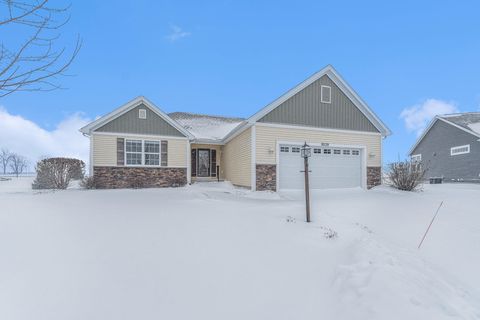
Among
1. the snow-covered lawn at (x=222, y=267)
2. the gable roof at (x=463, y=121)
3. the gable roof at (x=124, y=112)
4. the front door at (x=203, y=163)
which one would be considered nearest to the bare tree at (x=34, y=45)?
the snow-covered lawn at (x=222, y=267)

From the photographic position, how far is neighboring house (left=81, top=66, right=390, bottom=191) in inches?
507

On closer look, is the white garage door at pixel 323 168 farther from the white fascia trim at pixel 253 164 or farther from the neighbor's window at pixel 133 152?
the neighbor's window at pixel 133 152

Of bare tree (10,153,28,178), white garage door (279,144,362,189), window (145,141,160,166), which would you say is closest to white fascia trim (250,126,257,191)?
white garage door (279,144,362,189)

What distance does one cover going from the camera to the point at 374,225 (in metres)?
7.08

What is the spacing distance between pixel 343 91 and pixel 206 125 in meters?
9.79

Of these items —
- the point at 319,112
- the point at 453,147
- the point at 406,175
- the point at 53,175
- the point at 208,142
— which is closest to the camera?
the point at 53,175

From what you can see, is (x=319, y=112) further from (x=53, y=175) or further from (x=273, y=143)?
(x=53, y=175)

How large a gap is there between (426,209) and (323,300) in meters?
7.88

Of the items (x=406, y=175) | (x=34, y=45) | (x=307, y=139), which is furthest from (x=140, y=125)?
(x=406, y=175)

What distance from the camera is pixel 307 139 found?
13484 mm

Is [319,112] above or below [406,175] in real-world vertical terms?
above

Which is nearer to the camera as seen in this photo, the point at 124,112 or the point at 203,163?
the point at 124,112

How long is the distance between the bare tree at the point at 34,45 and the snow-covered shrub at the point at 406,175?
47.1 feet

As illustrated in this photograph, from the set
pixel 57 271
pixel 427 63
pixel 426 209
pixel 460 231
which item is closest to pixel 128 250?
pixel 57 271
